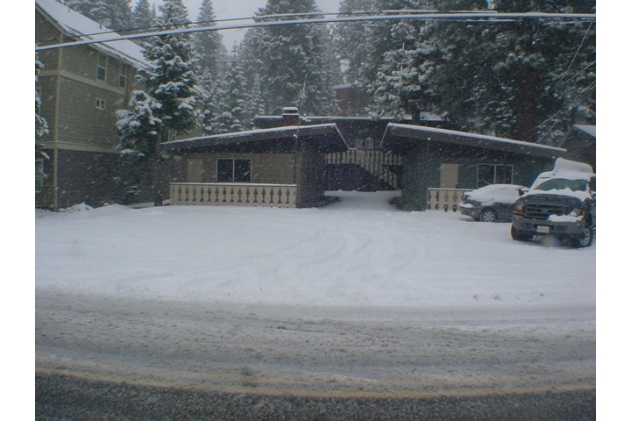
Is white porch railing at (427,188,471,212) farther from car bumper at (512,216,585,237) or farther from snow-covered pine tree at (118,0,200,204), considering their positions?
snow-covered pine tree at (118,0,200,204)

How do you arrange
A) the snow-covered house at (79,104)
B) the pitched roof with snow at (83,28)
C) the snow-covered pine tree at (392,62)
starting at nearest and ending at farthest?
the pitched roof with snow at (83,28)
the snow-covered house at (79,104)
the snow-covered pine tree at (392,62)

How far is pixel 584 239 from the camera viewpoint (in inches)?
362

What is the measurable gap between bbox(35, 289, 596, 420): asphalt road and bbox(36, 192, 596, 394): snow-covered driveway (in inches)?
0.9

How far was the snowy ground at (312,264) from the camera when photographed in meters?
6.27

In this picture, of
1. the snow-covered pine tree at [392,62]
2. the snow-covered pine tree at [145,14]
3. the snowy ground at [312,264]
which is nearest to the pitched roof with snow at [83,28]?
the snow-covered pine tree at [145,14]

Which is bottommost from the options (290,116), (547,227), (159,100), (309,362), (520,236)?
(309,362)

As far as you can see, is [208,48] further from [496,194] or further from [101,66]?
[496,194]

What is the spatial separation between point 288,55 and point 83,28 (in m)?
11.3

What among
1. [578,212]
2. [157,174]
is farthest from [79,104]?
[578,212]

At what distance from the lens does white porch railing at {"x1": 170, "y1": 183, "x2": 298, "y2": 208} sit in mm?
18672

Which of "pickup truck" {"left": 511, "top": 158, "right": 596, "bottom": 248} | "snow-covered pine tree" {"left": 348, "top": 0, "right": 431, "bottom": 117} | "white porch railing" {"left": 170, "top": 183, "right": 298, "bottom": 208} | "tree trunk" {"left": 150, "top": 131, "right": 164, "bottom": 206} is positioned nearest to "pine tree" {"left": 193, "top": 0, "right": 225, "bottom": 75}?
"tree trunk" {"left": 150, "top": 131, "right": 164, "bottom": 206}

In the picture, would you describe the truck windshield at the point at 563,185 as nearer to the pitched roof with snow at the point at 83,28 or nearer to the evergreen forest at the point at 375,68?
the evergreen forest at the point at 375,68

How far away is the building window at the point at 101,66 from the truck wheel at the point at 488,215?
1847 centimetres

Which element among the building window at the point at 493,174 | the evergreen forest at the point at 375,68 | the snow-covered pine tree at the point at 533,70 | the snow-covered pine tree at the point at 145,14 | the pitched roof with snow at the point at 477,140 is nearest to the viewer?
the snow-covered pine tree at the point at 533,70
